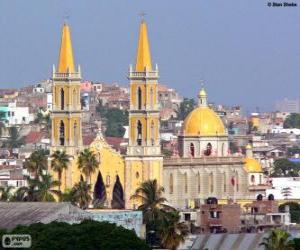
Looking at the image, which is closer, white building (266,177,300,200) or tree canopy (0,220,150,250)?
tree canopy (0,220,150,250)

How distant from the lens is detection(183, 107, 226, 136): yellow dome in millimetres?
137625

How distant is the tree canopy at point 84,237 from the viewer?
83.6 metres

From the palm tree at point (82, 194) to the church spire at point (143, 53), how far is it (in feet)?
26.1

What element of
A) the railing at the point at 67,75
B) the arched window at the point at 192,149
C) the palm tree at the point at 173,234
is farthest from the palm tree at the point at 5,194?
the palm tree at the point at 173,234

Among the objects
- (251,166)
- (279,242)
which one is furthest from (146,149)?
(279,242)

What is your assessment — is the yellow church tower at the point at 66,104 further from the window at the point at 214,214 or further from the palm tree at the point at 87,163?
the window at the point at 214,214

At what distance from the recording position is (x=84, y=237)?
277ft

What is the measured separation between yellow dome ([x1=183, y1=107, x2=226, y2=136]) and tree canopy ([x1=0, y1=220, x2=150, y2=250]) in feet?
169

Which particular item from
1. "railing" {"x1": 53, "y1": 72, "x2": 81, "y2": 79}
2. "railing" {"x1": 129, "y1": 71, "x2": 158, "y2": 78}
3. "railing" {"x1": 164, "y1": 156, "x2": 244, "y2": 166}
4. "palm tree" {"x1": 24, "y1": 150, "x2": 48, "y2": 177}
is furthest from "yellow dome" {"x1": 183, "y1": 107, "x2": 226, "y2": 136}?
"palm tree" {"x1": 24, "y1": 150, "x2": 48, "y2": 177}

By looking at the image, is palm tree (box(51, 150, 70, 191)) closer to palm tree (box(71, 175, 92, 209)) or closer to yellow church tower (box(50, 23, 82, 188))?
yellow church tower (box(50, 23, 82, 188))

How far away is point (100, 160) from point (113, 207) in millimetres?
5176

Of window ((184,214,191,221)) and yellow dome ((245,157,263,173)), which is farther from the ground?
yellow dome ((245,157,263,173))

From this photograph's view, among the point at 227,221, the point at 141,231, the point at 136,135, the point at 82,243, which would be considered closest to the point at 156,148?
the point at 136,135

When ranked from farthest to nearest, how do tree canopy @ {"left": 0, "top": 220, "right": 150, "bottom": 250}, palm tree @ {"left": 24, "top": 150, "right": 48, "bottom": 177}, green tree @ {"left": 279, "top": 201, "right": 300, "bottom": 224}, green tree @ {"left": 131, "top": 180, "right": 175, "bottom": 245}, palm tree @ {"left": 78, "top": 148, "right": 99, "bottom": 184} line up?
palm tree @ {"left": 78, "top": 148, "right": 99, "bottom": 184} → green tree @ {"left": 279, "top": 201, "right": 300, "bottom": 224} → palm tree @ {"left": 24, "top": 150, "right": 48, "bottom": 177} → green tree @ {"left": 131, "top": 180, "right": 175, "bottom": 245} → tree canopy @ {"left": 0, "top": 220, "right": 150, "bottom": 250}
